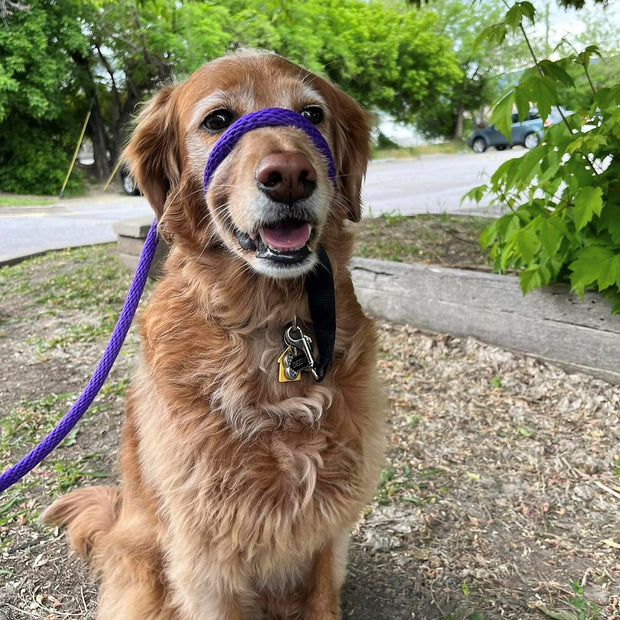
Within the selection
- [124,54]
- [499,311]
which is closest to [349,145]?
[499,311]

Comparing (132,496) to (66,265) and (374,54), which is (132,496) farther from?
(374,54)

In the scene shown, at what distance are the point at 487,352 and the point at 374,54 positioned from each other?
27411mm

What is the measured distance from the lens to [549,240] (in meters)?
2.74

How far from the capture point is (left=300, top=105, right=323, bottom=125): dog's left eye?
1.76m

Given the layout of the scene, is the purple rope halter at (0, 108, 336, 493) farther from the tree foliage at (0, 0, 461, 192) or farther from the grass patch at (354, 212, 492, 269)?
the tree foliage at (0, 0, 461, 192)

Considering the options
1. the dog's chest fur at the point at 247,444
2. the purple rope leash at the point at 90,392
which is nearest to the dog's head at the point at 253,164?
the purple rope leash at the point at 90,392

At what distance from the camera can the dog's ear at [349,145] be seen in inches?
76.6

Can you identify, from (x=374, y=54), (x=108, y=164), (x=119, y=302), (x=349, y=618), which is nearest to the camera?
(x=349, y=618)

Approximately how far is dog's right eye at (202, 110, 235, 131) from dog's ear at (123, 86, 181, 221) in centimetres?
18

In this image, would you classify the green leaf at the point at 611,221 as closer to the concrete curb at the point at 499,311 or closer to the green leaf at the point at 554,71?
the concrete curb at the point at 499,311

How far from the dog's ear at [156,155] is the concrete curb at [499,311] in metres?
1.29

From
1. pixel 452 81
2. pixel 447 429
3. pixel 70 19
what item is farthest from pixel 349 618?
pixel 452 81

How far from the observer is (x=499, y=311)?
353 centimetres

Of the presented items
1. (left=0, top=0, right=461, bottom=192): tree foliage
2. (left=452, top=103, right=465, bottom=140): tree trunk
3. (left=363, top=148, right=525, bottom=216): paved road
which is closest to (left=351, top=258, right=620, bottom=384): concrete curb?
(left=363, top=148, right=525, bottom=216): paved road
